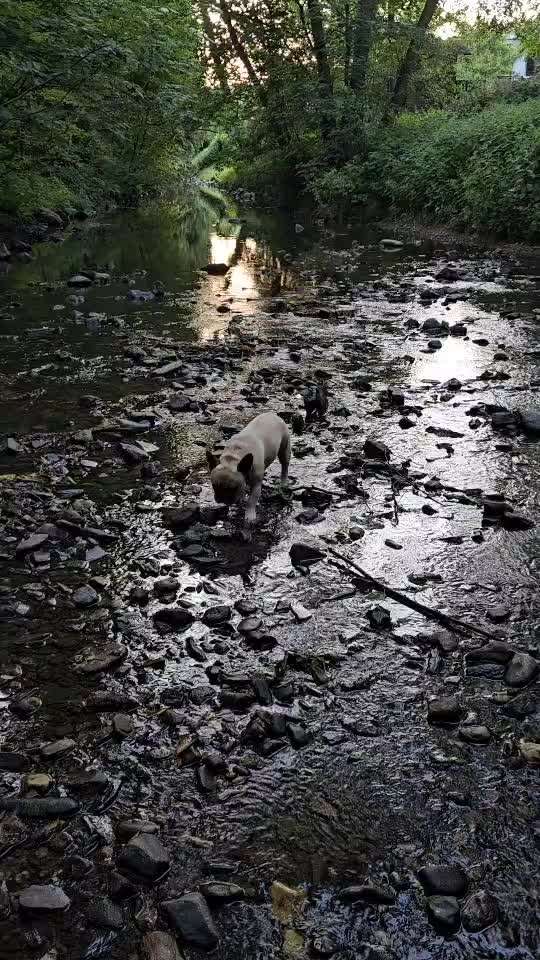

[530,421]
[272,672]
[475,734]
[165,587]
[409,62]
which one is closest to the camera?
[475,734]

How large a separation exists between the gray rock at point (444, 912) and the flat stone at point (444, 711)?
103 centimetres

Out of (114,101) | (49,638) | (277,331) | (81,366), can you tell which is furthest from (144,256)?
(49,638)

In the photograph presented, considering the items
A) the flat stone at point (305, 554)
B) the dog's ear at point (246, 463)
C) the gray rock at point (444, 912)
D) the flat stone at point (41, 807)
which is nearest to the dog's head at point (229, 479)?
the dog's ear at point (246, 463)

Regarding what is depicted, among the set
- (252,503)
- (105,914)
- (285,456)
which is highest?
(285,456)

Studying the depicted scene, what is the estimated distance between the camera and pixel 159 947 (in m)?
2.66

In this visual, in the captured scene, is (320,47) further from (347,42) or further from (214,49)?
(214,49)

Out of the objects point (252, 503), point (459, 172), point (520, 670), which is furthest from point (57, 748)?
point (459, 172)

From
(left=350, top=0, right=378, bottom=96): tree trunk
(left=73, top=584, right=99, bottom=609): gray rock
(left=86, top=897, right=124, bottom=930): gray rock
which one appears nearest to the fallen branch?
(left=73, top=584, right=99, bottom=609): gray rock

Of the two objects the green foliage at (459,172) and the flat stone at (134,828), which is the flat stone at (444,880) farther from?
the green foliage at (459,172)

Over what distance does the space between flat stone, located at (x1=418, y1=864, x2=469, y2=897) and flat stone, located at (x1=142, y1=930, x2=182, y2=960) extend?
3.15 ft

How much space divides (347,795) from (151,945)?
1.06m

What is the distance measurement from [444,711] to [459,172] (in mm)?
22191

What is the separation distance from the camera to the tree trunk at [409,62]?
31.9 metres

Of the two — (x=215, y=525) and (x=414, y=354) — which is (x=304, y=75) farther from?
(x=215, y=525)
